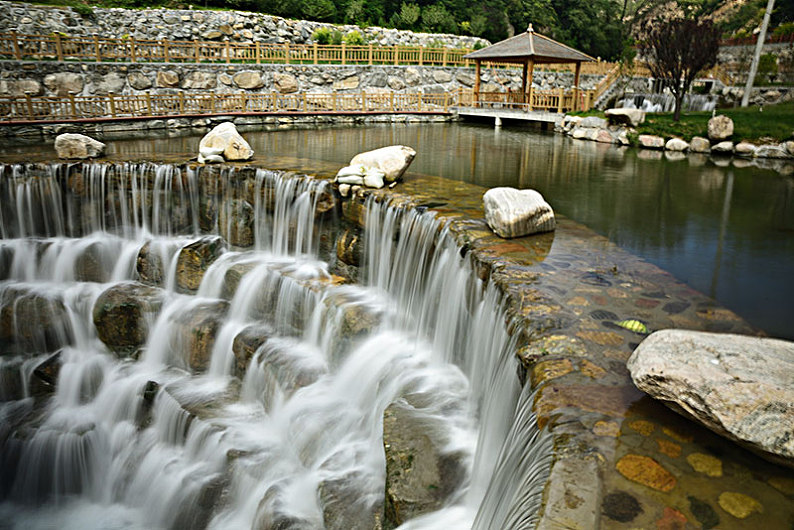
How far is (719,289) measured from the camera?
19.0 ft

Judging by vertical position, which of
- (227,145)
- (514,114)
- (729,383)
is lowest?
(729,383)

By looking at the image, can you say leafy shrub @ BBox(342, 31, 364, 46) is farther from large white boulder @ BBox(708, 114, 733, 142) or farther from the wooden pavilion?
large white boulder @ BBox(708, 114, 733, 142)

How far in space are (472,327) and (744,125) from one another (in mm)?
14657

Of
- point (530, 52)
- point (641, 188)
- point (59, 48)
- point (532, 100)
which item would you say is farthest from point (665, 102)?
point (59, 48)

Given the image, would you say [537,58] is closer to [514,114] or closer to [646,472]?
[514,114]

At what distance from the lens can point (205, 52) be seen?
2453 centimetres

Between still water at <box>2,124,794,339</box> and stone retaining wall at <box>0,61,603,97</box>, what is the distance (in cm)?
637

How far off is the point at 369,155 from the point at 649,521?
25.4ft

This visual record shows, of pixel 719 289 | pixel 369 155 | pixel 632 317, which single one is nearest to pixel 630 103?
pixel 369 155

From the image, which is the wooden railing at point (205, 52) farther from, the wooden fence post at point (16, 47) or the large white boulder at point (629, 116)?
the large white boulder at point (629, 116)

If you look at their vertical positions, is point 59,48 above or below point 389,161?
above

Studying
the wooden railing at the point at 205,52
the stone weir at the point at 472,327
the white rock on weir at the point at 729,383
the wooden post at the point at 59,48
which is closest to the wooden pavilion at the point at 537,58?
the wooden railing at the point at 205,52

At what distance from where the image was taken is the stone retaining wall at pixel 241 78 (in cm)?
1980

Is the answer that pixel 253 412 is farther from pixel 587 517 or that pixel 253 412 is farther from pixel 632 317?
pixel 587 517
